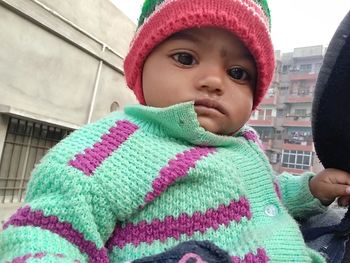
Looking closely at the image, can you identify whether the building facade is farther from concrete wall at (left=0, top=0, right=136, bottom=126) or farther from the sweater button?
the sweater button

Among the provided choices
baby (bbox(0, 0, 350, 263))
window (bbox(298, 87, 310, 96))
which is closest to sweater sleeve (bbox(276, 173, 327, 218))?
baby (bbox(0, 0, 350, 263))

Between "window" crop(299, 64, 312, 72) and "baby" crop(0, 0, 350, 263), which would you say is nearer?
"baby" crop(0, 0, 350, 263)

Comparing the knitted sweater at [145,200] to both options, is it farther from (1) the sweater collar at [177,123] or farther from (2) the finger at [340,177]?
(2) the finger at [340,177]

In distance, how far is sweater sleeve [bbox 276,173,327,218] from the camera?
118cm

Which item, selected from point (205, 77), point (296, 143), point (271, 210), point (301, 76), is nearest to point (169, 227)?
point (271, 210)

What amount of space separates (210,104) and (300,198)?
46 centimetres

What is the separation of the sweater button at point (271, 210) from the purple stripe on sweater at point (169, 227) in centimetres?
12

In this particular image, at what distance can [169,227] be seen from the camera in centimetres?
88

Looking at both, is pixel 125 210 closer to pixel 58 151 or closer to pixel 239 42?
pixel 58 151

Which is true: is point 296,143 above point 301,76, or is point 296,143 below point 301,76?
below

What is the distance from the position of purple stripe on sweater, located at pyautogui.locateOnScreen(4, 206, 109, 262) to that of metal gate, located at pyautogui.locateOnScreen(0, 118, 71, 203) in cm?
496

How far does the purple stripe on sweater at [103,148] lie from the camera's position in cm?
85

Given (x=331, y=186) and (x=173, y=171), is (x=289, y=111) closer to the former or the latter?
(x=331, y=186)

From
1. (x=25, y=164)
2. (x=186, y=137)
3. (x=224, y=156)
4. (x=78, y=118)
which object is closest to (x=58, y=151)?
(x=186, y=137)
